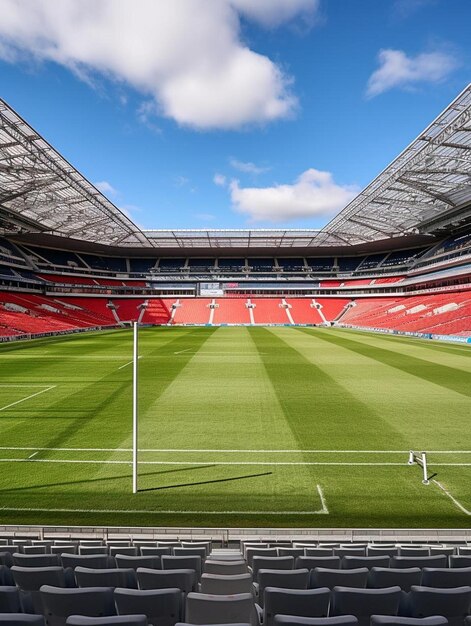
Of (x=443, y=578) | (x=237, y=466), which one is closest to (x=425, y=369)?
(x=237, y=466)

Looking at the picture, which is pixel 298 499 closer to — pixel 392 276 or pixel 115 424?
pixel 115 424

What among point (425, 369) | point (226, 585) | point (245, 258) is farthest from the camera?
point (245, 258)

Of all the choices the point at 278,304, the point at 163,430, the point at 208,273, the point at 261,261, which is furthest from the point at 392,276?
the point at 163,430

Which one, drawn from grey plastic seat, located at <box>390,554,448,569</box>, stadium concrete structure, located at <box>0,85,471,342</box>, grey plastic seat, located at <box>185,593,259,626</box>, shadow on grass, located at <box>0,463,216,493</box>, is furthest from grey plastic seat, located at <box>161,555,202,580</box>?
stadium concrete structure, located at <box>0,85,471,342</box>

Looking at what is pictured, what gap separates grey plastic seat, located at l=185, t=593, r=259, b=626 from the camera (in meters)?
3.51

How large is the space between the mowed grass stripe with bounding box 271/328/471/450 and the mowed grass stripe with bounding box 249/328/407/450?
0.25m

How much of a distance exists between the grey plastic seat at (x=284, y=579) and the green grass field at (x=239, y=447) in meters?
3.79

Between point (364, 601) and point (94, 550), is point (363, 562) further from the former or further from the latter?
point (94, 550)

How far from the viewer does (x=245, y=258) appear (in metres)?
99.8

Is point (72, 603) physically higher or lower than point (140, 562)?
higher

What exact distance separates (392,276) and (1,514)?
86696mm

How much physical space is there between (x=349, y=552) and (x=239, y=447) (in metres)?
6.79

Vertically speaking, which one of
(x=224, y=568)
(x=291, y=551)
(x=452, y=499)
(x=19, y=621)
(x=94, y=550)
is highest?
(x=19, y=621)

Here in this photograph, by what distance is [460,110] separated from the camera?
29156mm
